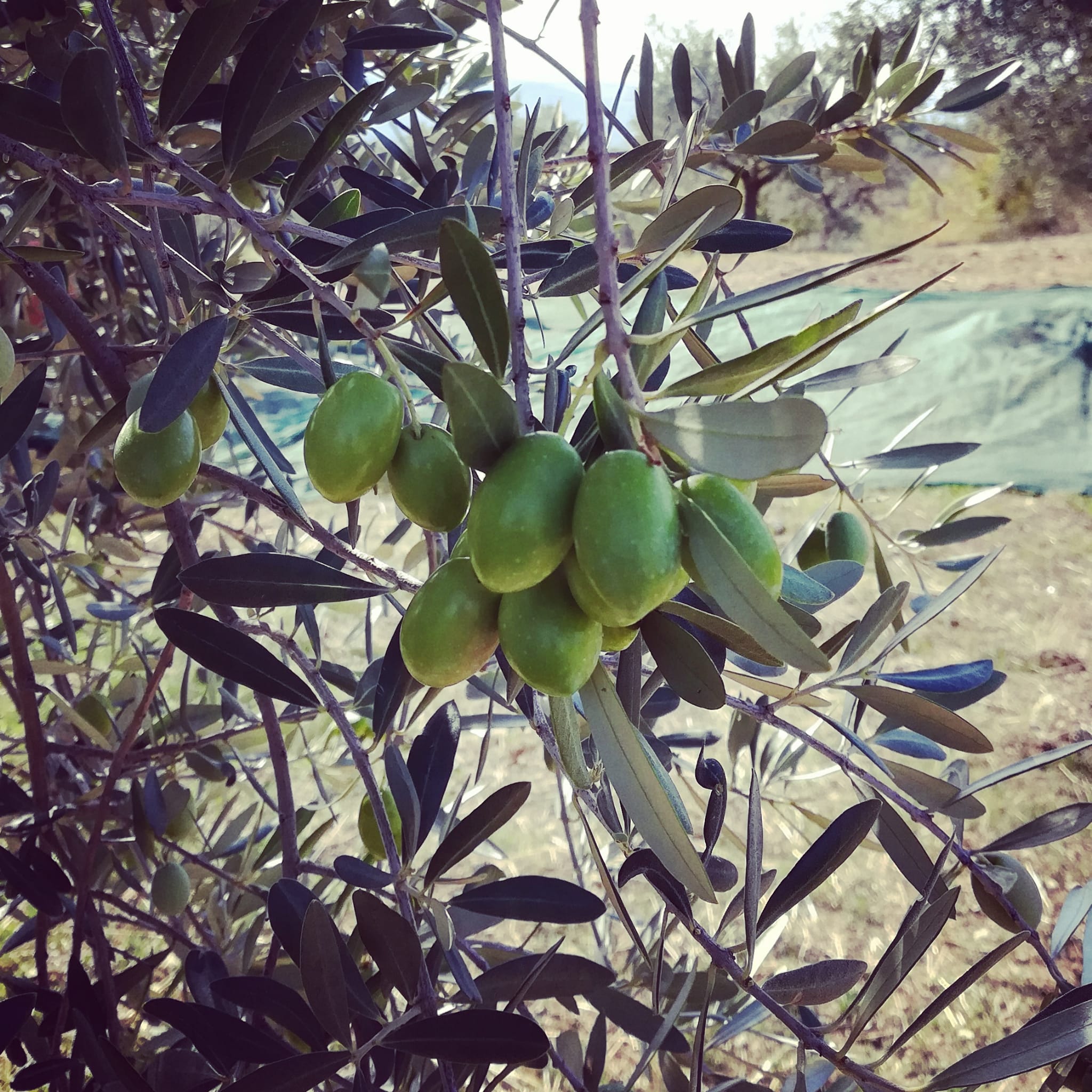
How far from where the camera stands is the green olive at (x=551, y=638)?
420 mm

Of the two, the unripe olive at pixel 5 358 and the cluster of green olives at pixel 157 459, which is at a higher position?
the unripe olive at pixel 5 358

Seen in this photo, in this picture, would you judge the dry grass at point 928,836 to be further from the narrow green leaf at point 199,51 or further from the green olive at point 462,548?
the narrow green leaf at point 199,51

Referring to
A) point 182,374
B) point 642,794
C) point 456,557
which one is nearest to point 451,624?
point 456,557

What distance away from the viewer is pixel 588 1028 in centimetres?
212

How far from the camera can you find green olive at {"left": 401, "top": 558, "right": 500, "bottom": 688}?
0.48 metres

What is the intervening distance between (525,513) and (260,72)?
44 centimetres

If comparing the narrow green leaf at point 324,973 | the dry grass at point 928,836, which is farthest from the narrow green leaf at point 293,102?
the dry grass at point 928,836

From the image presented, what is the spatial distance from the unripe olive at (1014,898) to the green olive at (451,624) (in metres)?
0.59

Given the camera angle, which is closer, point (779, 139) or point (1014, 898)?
point (1014, 898)

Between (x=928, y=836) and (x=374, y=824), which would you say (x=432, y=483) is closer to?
(x=374, y=824)

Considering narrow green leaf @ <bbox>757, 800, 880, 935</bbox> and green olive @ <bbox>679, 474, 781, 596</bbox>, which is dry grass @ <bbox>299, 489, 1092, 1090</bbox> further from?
green olive @ <bbox>679, 474, 781, 596</bbox>

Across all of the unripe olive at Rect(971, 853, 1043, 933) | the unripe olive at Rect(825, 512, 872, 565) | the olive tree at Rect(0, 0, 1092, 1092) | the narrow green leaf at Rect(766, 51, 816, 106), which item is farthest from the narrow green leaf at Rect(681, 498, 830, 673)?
the narrow green leaf at Rect(766, 51, 816, 106)

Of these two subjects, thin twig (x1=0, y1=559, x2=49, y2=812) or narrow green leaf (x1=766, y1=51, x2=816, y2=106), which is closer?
thin twig (x1=0, y1=559, x2=49, y2=812)

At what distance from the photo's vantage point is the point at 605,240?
14.8 inches
